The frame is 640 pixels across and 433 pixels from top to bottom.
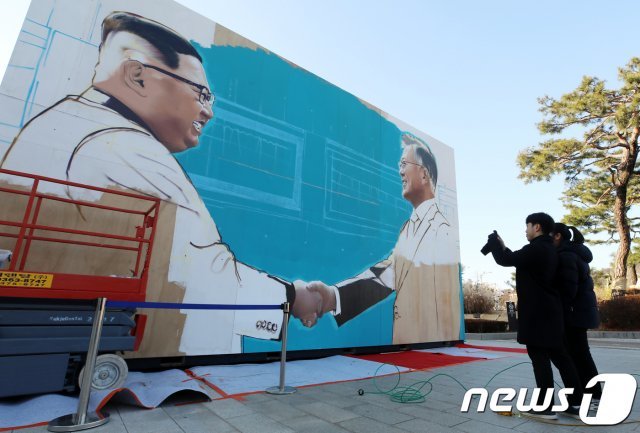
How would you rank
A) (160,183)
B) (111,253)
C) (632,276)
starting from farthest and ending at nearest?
(632,276)
(160,183)
(111,253)

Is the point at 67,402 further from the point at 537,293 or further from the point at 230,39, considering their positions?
the point at 230,39

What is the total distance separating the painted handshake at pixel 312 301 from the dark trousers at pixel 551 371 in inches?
143

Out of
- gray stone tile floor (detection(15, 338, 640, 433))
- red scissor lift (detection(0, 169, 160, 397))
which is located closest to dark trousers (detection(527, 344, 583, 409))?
gray stone tile floor (detection(15, 338, 640, 433))

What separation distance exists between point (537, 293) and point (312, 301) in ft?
12.4

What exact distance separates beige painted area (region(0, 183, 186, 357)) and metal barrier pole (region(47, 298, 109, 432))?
1665mm

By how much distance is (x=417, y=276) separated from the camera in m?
7.79

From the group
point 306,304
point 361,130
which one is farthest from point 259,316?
point 361,130

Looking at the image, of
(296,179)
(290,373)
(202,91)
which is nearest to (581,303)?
(290,373)

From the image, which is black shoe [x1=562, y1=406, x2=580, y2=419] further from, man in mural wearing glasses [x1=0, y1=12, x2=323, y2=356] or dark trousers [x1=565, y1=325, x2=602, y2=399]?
man in mural wearing glasses [x1=0, y1=12, x2=323, y2=356]

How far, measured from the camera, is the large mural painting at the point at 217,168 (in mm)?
3990

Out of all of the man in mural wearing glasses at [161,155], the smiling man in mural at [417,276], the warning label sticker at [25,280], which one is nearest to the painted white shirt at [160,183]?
the man in mural wearing glasses at [161,155]

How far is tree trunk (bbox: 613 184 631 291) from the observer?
1520 centimetres

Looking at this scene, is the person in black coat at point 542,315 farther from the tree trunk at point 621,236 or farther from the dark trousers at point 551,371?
the tree trunk at point 621,236

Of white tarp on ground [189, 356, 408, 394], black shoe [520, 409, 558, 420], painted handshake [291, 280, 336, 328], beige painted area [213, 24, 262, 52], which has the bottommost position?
white tarp on ground [189, 356, 408, 394]
